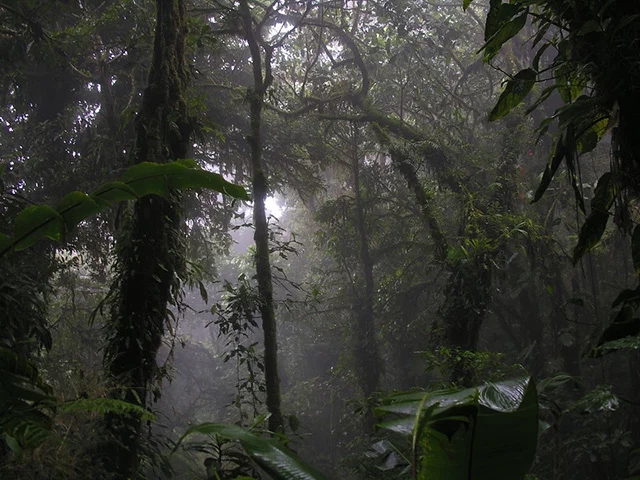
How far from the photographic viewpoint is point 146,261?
2.75 metres

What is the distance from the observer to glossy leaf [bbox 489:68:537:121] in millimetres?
2158

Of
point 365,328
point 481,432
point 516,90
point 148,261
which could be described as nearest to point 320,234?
point 365,328

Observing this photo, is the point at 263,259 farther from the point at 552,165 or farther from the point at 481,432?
the point at 481,432

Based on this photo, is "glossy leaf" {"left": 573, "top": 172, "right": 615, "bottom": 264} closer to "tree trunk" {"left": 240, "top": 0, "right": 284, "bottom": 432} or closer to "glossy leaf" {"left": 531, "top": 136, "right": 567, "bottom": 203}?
"glossy leaf" {"left": 531, "top": 136, "right": 567, "bottom": 203}

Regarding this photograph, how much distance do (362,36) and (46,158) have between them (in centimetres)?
573

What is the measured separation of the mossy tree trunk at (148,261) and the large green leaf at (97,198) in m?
0.77

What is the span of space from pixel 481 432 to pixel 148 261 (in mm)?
2111

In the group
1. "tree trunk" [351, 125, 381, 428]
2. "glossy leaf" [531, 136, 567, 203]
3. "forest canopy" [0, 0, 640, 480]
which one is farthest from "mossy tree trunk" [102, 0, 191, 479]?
"tree trunk" [351, 125, 381, 428]

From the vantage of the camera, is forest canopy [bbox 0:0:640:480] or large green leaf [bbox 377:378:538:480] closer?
large green leaf [bbox 377:378:538:480]

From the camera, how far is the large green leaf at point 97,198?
1.84 metres

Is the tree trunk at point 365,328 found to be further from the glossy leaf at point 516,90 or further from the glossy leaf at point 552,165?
the glossy leaf at point 552,165

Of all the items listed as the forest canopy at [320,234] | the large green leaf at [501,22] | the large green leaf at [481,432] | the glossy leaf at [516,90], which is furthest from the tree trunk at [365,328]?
the large green leaf at [481,432]

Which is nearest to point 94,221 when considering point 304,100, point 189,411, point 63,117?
point 63,117

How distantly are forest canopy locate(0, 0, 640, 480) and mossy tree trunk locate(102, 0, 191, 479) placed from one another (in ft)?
0.05
